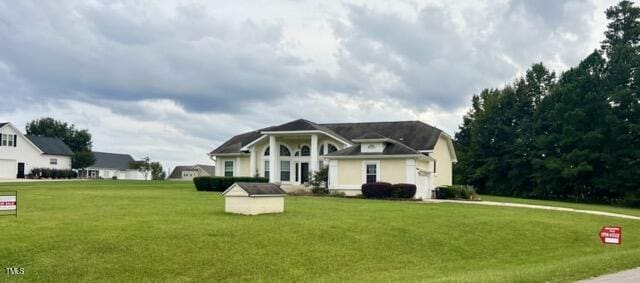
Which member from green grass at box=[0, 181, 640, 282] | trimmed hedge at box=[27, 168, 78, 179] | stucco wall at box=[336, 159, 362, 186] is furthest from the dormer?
trimmed hedge at box=[27, 168, 78, 179]

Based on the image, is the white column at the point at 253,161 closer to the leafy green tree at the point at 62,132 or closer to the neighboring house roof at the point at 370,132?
the neighboring house roof at the point at 370,132

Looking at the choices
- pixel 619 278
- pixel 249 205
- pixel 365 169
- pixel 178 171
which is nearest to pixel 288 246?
pixel 249 205

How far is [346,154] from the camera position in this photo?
36812 millimetres

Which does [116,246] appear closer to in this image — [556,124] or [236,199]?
[236,199]

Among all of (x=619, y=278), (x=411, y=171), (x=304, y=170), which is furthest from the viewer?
(x=304, y=170)

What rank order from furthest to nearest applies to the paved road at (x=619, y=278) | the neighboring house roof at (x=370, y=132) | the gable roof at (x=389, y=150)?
the neighboring house roof at (x=370, y=132)
the gable roof at (x=389, y=150)
the paved road at (x=619, y=278)

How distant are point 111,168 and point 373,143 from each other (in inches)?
2556

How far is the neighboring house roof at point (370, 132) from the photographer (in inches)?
1559

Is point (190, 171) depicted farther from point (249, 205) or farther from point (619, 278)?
point (619, 278)

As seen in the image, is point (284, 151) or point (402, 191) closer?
point (402, 191)

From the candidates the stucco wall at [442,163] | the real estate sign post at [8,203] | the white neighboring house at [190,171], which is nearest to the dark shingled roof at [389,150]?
the stucco wall at [442,163]

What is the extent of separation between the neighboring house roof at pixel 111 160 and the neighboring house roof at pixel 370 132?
1850 inches

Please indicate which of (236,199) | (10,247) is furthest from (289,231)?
(10,247)

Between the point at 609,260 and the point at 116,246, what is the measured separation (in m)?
11.7
